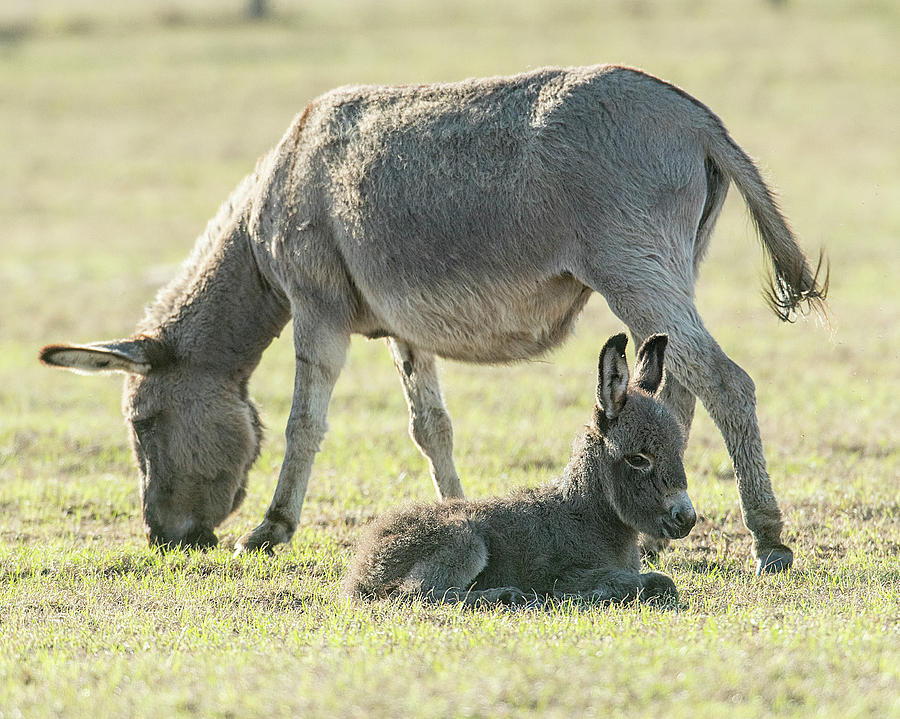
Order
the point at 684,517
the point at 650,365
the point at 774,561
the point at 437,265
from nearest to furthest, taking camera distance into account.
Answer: the point at 684,517, the point at 650,365, the point at 774,561, the point at 437,265

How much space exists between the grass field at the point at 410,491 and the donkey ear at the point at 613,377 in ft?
3.10

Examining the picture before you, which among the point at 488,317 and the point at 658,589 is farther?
the point at 488,317

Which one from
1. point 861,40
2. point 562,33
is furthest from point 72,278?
point 861,40

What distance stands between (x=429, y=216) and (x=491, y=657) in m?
2.89

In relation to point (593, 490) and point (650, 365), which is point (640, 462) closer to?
point (593, 490)

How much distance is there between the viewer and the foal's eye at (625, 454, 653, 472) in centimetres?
539

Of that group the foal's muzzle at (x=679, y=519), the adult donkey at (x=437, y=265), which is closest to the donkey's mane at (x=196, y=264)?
the adult donkey at (x=437, y=265)


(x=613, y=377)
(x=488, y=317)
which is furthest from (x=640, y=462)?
(x=488, y=317)

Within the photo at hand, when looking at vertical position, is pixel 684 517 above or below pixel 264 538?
above

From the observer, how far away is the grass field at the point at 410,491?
4.02 metres

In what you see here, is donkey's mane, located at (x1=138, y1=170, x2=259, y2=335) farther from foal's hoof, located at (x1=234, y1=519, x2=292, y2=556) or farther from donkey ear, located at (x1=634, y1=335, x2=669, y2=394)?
donkey ear, located at (x1=634, y1=335, x2=669, y2=394)

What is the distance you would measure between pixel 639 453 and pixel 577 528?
19.3 inches

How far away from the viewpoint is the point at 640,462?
542cm

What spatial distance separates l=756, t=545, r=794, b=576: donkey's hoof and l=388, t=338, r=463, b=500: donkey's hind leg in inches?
87.2
